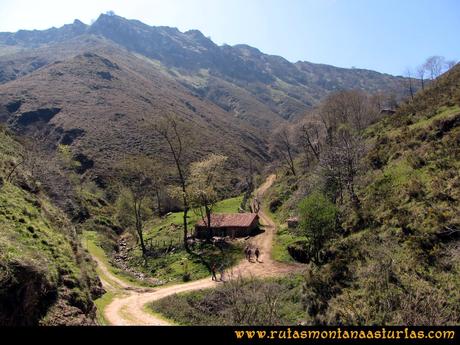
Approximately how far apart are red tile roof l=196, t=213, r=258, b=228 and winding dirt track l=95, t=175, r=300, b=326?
4761 millimetres

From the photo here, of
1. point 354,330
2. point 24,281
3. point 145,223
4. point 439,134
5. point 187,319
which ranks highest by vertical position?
point 439,134

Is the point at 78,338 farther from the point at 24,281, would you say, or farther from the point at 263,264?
the point at 263,264

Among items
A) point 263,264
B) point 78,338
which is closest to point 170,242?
point 263,264

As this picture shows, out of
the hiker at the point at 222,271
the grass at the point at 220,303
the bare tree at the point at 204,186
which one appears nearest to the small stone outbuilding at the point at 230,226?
the bare tree at the point at 204,186

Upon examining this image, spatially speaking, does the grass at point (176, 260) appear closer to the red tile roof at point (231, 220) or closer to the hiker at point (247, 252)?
the hiker at point (247, 252)

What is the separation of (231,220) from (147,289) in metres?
17.4

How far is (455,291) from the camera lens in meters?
15.4

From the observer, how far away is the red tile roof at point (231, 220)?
47531 mm

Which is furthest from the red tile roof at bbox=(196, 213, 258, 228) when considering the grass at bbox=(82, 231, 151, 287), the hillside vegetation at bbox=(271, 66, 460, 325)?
the hillside vegetation at bbox=(271, 66, 460, 325)

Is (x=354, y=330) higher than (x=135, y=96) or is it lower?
lower

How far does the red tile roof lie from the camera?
47531 mm

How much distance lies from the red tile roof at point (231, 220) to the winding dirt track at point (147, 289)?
4761 mm

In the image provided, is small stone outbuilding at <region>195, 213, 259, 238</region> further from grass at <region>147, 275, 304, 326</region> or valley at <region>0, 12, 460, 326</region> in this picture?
grass at <region>147, 275, 304, 326</region>

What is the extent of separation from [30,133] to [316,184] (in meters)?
102
